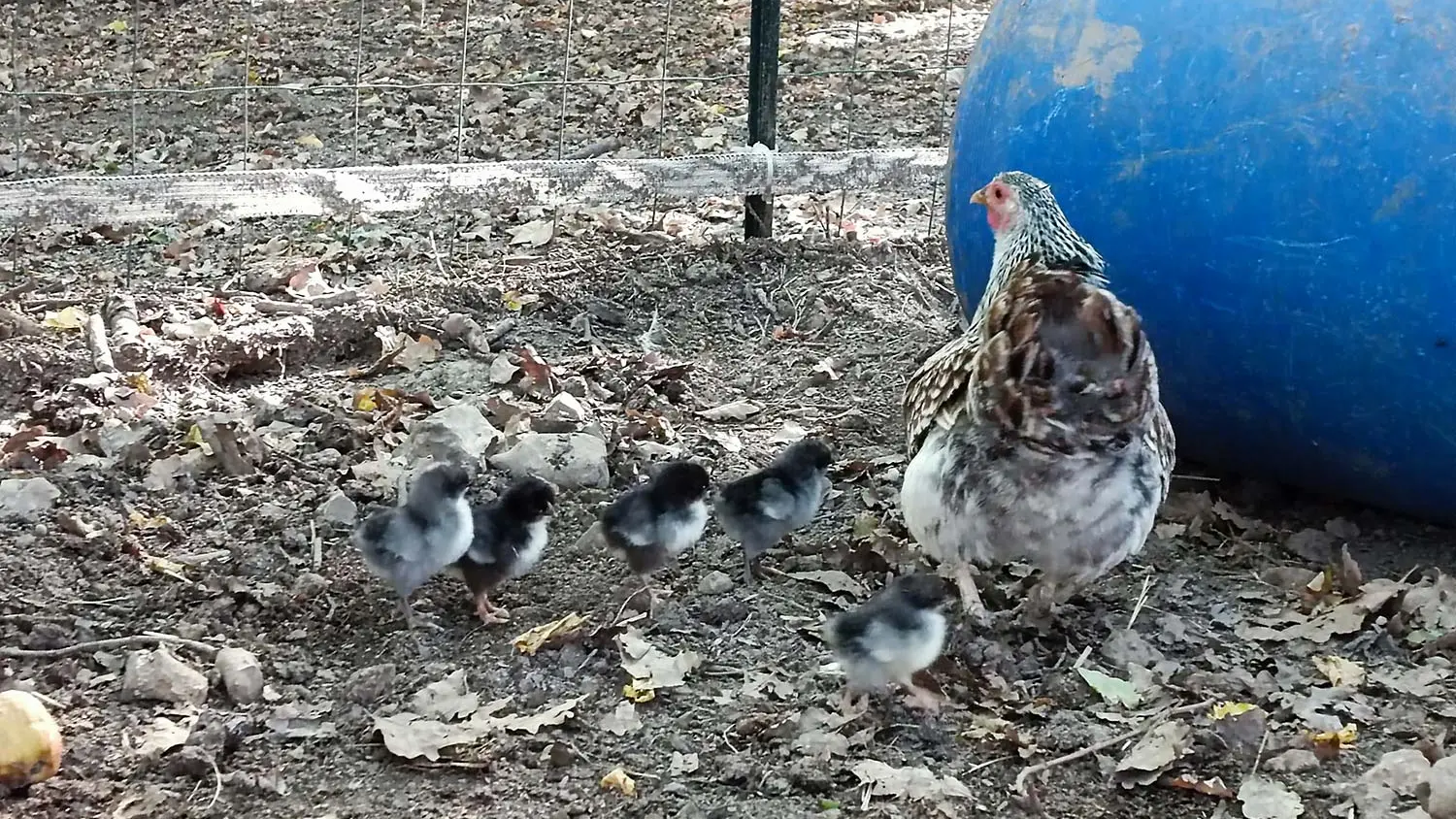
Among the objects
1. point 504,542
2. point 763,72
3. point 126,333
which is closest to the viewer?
point 504,542

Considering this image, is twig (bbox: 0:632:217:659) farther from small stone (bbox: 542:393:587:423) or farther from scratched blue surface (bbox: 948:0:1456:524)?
scratched blue surface (bbox: 948:0:1456:524)

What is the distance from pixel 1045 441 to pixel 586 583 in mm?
1332

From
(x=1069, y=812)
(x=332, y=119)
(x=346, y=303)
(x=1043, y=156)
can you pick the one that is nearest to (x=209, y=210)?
(x=346, y=303)

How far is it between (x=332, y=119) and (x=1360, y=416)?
5631 millimetres

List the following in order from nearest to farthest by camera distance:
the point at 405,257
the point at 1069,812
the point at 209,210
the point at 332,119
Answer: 1. the point at 1069,812
2. the point at 209,210
3. the point at 405,257
4. the point at 332,119

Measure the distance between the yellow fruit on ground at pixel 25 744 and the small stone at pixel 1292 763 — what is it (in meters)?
2.59

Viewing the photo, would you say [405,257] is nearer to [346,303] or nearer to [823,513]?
[346,303]

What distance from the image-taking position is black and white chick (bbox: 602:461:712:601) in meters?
3.59

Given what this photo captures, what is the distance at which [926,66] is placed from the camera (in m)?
8.40

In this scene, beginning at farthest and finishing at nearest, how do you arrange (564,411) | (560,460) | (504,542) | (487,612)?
(564,411), (560,460), (487,612), (504,542)

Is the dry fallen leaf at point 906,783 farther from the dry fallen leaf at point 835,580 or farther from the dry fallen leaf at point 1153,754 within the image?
the dry fallen leaf at point 835,580

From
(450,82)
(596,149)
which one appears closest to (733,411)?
(596,149)

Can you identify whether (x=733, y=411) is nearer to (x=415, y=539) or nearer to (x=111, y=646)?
(x=415, y=539)

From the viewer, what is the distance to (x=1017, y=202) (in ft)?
12.9
